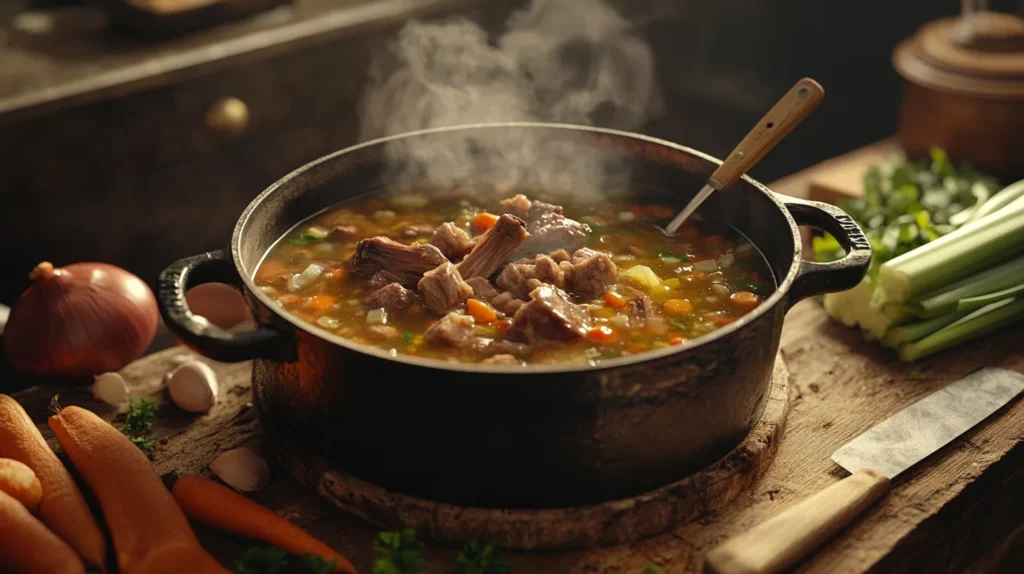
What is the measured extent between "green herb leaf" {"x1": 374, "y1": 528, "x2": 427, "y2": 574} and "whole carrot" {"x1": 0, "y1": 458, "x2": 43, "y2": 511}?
0.94 metres

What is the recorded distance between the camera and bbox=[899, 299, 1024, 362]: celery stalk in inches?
126

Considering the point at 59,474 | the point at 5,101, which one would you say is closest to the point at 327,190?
the point at 59,474

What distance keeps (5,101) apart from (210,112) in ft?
2.92

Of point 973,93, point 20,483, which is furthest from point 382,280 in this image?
point 973,93

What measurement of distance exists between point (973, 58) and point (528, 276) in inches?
124

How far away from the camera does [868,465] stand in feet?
8.85

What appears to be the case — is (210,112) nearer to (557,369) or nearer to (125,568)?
(125,568)

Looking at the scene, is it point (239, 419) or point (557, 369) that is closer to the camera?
point (557, 369)

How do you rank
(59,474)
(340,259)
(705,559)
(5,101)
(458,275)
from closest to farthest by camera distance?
1. (705,559)
2. (59,474)
3. (458,275)
4. (340,259)
5. (5,101)

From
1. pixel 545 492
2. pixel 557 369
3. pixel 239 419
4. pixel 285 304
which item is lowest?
pixel 239 419

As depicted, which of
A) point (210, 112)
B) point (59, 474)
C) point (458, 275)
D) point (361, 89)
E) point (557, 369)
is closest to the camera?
point (557, 369)

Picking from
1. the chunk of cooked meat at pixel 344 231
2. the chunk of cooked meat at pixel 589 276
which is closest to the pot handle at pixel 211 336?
the chunk of cooked meat at pixel 344 231

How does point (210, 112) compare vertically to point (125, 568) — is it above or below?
above

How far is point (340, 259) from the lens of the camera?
10.4 ft
